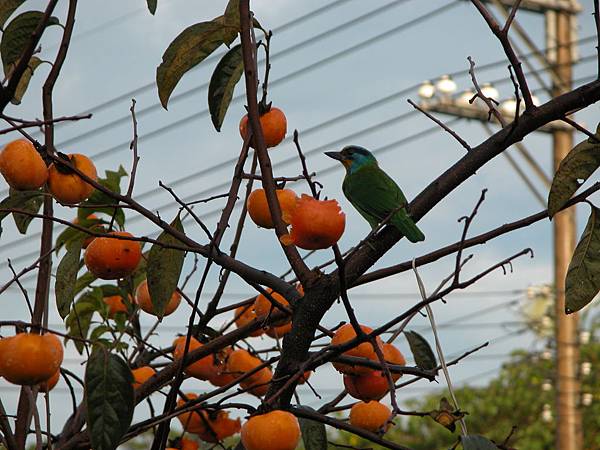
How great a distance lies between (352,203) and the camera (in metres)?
1.92

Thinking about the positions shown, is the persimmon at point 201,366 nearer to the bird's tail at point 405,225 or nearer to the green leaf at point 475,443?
the bird's tail at point 405,225

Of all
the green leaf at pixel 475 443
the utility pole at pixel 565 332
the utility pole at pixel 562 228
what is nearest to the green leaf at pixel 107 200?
the green leaf at pixel 475 443

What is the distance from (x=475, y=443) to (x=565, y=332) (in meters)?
8.55

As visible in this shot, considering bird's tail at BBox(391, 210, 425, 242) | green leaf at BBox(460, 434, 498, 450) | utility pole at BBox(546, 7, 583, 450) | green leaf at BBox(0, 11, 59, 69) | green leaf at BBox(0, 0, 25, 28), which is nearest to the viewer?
green leaf at BBox(460, 434, 498, 450)

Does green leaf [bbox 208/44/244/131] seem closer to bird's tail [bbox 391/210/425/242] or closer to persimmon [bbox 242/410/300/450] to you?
bird's tail [bbox 391/210/425/242]

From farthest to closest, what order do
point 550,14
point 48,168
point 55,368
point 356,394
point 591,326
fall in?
point 591,326, point 550,14, point 48,168, point 356,394, point 55,368

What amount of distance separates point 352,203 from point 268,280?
71 cm

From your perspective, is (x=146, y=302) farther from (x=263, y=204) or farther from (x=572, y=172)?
(x=572, y=172)

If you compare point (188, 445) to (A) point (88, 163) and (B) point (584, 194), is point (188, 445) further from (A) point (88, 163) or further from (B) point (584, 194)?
(B) point (584, 194)

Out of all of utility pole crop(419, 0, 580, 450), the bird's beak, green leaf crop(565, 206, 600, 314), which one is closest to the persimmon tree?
green leaf crop(565, 206, 600, 314)

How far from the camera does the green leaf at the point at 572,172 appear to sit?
3.97ft

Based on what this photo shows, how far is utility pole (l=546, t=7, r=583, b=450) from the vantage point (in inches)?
356

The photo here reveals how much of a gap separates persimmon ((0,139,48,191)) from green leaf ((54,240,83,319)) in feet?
0.62

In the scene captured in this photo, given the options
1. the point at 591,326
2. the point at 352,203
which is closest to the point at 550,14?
the point at 591,326
